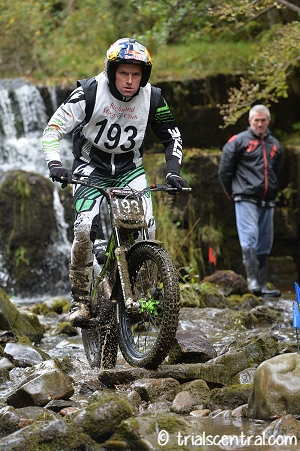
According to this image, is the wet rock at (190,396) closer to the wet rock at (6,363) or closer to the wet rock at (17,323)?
the wet rock at (6,363)

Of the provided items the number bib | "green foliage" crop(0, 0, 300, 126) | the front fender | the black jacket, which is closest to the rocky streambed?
the front fender

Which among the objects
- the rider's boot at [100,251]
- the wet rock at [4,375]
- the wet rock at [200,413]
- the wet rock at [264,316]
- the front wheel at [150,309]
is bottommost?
the wet rock at [264,316]

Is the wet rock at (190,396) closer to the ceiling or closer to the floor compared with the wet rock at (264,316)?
closer to the ceiling

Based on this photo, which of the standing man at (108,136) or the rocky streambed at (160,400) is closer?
the rocky streambed at (160,400)

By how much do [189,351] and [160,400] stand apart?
0.83 metres

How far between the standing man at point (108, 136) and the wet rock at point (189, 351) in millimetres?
719

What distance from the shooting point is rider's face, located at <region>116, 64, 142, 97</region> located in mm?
5148

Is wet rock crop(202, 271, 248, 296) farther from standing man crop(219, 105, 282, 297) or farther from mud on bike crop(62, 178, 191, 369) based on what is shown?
mud on bike crop(62, 178, 191, 369)

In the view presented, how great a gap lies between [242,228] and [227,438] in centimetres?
630

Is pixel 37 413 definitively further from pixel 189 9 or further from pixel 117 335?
pixel 189 9

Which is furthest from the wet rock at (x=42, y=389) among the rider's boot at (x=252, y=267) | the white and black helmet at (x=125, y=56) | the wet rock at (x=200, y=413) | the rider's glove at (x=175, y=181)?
the rider's boot at (x=252, y=267)

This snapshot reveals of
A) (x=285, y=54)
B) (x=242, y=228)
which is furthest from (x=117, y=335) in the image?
(x=285, y=54)

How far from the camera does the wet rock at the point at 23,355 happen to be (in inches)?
228

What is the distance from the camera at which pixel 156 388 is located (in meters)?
4.39
